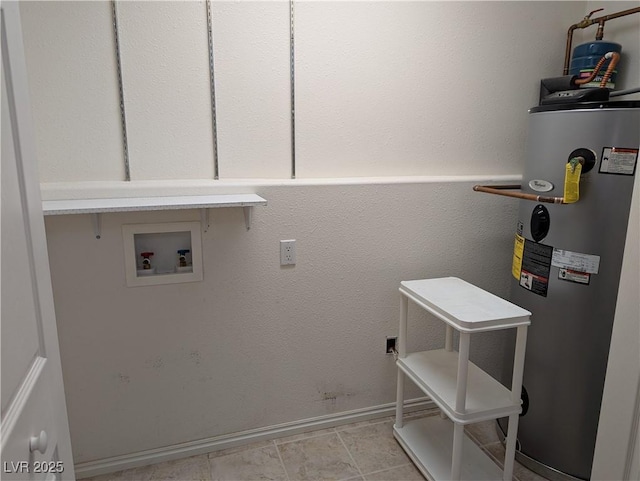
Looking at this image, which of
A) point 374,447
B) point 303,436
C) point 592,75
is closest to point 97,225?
point 303,436

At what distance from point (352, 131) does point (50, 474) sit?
166cm

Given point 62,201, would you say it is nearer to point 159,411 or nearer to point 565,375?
point 159,411

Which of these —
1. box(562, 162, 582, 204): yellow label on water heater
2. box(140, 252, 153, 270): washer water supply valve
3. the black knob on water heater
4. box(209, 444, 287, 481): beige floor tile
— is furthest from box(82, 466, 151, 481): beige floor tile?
box(562, 162, 582, 204): yellow label on water heater

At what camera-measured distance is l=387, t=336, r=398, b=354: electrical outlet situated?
2257 mm

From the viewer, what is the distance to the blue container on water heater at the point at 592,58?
6.77ft

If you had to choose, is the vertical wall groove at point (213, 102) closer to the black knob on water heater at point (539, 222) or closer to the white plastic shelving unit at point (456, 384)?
the white plastic shelving unit at point (456, 384)

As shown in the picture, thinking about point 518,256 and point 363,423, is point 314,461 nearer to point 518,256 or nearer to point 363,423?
point 363,423

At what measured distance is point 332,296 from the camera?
6.98ft

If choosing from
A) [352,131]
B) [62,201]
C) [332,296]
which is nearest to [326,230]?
[332,296]

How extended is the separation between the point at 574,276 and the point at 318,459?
1.31 meters

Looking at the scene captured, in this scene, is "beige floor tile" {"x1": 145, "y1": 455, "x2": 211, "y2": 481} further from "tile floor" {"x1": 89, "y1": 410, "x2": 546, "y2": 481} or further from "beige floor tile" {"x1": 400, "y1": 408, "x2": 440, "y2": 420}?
"beige floor tile" {"x1": 400, "y1": 408, "x2": 440, "y2": 420}

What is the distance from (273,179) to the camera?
2000 millimetres

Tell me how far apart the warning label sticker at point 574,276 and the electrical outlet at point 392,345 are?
2.65 ft

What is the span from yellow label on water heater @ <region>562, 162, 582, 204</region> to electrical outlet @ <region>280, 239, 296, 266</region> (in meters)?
1.08
